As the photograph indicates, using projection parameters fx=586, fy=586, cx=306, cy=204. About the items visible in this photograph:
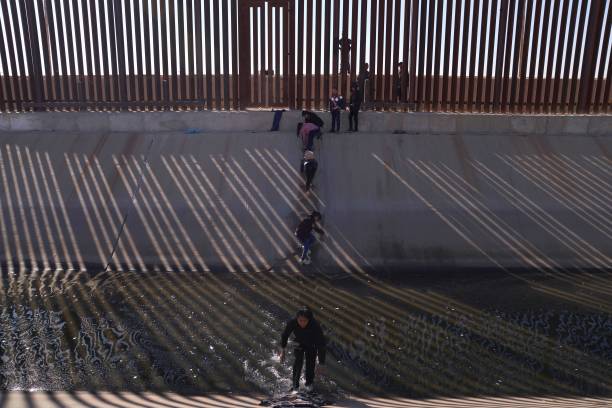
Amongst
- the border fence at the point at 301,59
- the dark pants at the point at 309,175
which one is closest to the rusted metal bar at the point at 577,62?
the border fence at the point at 301,59

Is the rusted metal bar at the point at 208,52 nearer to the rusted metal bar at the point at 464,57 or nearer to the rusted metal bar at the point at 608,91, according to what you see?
the rusted metal bar at the point at 464,57

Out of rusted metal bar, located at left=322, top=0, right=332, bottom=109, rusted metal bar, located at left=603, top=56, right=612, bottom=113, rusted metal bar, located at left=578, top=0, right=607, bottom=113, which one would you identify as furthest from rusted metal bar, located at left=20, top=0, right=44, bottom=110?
rusted metal bar, located at left=603, top=56, right=612, bottom=113

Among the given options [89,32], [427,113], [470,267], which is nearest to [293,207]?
[470,267]

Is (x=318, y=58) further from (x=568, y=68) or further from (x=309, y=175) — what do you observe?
(x=568, y=68)

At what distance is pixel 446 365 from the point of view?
646 cm

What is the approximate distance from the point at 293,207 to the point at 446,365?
190 inches

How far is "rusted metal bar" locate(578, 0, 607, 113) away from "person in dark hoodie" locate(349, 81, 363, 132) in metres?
4.95

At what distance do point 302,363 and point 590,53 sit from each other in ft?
34.1

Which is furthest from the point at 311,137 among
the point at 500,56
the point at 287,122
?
the point at 500,56

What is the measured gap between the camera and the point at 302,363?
228 inches

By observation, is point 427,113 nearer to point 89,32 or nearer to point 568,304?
point 568,304

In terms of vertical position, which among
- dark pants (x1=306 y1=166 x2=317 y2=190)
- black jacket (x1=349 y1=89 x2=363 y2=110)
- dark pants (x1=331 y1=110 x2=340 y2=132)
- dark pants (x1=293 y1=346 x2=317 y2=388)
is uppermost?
black jacket (x1=349 y1=89 x2=363 y2=110)

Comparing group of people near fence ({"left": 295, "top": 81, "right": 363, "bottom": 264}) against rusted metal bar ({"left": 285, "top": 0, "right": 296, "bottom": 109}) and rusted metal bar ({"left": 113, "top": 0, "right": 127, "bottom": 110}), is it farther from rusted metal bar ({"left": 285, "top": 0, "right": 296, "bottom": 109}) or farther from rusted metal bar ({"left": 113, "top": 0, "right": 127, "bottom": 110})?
rusted metal bar ({"left": 113, "top": 0, "right": 127, "bottom": 110})

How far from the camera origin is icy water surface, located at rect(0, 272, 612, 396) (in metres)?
6.12
